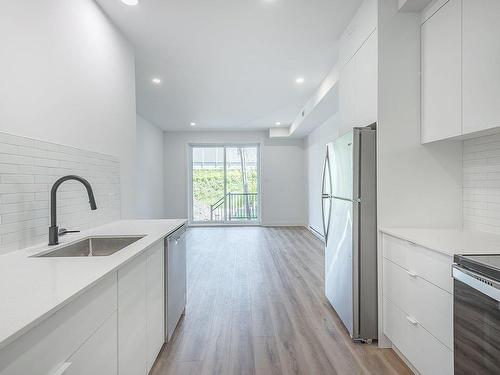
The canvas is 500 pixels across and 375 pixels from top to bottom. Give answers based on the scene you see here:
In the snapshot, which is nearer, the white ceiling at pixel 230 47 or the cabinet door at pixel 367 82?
the cabinet door at pixel 367 82

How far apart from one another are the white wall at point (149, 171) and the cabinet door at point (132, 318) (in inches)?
183

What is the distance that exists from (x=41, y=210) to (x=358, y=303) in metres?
2.28

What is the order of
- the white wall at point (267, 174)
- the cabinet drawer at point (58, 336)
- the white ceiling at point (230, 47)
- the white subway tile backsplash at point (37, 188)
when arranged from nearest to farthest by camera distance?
1. the cabinet drawer at point (58, 336)
2. the white subway tile backsplash at point (37, 188)
3. the white ceiling at point (230, 47)
4. the white wall at point (267, 174)

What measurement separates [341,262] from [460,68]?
1633mm

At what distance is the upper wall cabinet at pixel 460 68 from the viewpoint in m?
1.56

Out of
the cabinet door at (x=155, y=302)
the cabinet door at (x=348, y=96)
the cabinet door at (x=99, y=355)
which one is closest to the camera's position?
the cabinet door at (x=99, y=355)

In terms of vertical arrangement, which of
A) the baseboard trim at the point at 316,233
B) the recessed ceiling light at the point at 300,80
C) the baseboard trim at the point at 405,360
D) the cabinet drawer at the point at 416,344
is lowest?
the baseboard trim at the point at 405,360

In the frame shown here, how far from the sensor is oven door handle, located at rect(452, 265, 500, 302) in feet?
3.60

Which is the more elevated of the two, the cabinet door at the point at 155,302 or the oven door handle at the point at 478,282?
the oven door handle at the point at 478,282

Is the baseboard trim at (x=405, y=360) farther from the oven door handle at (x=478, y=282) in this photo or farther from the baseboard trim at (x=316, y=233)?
the baseboard trim at (x=316, y=233)

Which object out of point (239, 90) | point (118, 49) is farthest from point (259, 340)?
point (239, 90)

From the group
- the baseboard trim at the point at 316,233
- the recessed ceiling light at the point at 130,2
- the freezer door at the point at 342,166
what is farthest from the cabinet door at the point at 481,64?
the baseboard trim at the point at 316,233

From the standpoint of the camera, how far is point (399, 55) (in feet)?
7.11

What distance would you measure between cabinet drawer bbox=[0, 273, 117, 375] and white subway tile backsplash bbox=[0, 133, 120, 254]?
0.73 m
